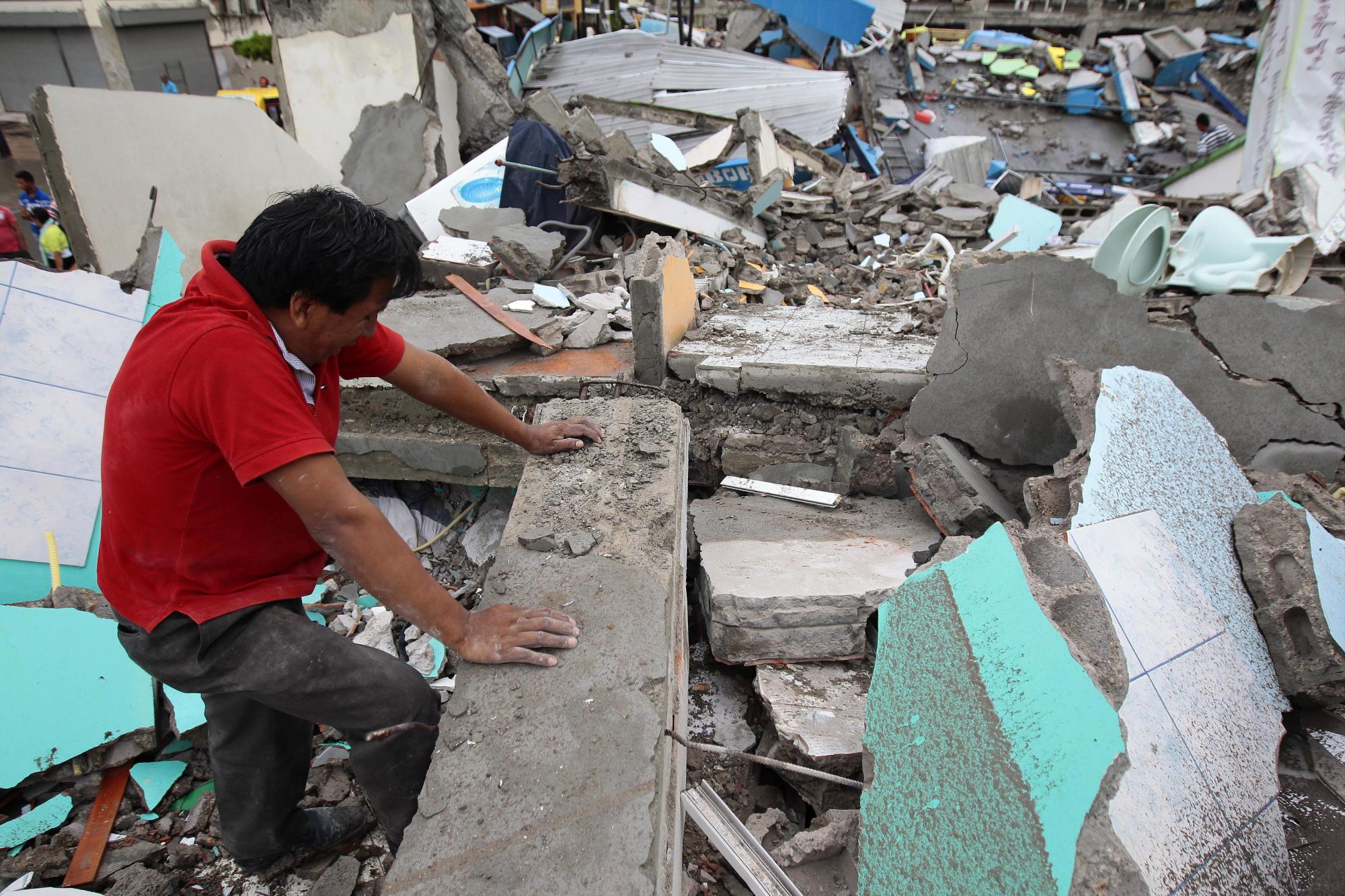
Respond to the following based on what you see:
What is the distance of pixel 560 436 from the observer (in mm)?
2512

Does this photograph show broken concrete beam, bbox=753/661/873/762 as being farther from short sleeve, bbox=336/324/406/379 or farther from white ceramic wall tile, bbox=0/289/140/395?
white ceramic wall tile, bbox=0/289/140/395

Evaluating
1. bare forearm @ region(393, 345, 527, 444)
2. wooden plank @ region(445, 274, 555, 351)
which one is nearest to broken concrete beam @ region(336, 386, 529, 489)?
wooden plank @ region(445, 274, 555, 351)

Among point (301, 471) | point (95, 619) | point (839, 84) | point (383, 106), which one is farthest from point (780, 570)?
point (839, 84)

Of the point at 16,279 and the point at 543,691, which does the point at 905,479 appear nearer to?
the point at 543,691

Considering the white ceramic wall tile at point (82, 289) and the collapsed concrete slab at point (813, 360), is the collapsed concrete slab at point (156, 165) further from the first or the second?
the collapsed concrete slab at point (813, 360)

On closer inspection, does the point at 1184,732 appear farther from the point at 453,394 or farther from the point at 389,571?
the point at 453,394

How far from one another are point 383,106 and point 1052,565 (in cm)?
A: 865

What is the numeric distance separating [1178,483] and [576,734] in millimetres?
2039

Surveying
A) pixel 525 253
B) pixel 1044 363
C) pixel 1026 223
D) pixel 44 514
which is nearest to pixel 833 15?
pixel 1026 223

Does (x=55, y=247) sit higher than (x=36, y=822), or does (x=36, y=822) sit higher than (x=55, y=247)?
(x=55, y=247)

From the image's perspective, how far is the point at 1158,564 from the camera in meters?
1.91

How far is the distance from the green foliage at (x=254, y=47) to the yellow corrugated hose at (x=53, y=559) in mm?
15173

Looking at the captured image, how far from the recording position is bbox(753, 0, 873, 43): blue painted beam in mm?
11023

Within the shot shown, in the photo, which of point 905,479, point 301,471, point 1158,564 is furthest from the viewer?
point 905,479
